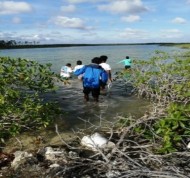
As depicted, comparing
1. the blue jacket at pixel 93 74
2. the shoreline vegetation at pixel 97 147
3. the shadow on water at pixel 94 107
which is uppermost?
the blue jacket at pixel 93 74

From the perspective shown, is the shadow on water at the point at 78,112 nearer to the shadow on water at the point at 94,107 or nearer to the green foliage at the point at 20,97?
the shadow on water at the point at 94,107

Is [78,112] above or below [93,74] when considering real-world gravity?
below

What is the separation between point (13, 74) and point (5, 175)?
2595 mm

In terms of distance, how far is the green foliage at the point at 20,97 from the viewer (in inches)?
312

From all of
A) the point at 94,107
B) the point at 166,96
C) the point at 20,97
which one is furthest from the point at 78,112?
the point at 20,97

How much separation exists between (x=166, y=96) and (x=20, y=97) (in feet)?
16.4

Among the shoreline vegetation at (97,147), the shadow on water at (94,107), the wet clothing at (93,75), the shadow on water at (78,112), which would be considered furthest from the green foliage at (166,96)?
the wet clothing at (93,75)

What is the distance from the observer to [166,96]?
442 inches

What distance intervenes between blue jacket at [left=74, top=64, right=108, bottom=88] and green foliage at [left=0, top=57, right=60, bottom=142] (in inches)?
148

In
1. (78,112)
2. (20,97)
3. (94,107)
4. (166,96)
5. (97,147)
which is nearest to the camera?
(97,147)

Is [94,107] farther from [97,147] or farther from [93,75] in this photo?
[97,147]

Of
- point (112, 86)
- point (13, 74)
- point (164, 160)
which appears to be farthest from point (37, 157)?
point (112, 86)

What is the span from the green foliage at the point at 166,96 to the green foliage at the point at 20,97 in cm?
242

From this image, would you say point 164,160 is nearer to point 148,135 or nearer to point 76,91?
point 148,135
